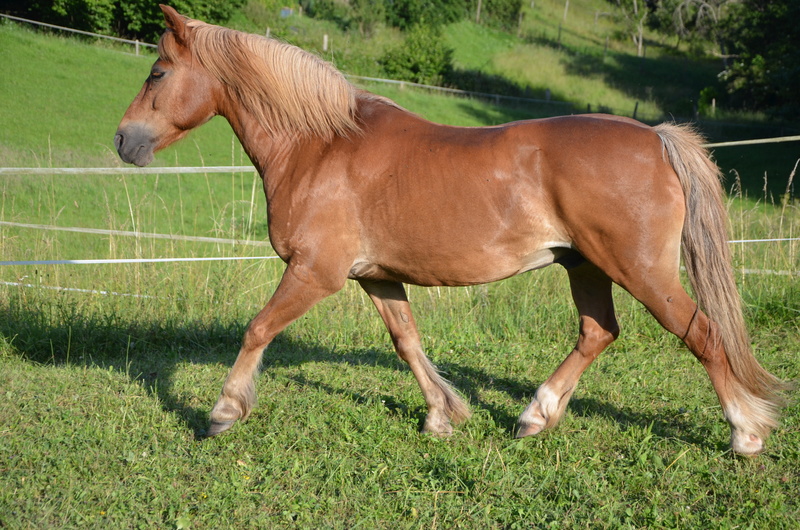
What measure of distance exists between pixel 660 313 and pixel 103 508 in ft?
9.38

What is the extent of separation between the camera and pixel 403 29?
43.7m

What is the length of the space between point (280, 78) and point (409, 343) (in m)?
1.71

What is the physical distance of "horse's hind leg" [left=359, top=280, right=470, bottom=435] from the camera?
4.11 meters

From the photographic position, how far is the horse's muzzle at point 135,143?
3826 mm

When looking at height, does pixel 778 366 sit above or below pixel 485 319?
above

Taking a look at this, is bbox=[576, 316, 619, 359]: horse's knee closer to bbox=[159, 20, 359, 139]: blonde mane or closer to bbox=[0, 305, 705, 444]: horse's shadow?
bbox=[0, 305, 705, 444]: horse's shadow

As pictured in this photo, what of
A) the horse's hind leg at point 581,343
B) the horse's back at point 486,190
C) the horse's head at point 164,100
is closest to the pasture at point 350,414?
the horse's hind leg at point 581,343

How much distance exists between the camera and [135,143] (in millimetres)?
3836

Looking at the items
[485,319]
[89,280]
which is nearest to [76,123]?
[89,280]

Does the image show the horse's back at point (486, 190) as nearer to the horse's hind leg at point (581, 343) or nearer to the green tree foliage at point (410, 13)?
the horse's hind leg at point (581, 343)

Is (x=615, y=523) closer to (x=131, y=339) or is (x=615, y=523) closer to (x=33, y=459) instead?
(x=33, y=459)

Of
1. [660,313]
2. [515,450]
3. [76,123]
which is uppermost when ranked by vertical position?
[660,313]

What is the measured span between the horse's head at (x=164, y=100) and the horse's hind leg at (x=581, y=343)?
2.41 m

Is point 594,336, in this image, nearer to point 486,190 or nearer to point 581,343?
point 581,343
